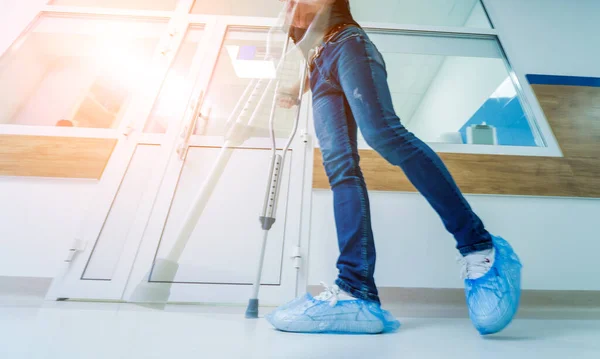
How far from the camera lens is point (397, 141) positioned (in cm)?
79

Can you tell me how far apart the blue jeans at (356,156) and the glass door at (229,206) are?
0.34 m

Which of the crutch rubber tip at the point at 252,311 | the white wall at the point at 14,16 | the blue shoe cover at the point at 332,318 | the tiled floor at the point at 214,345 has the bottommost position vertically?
the tiled floor at the point at 214,345

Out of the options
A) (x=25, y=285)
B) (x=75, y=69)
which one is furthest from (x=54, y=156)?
(x=75, y=69)

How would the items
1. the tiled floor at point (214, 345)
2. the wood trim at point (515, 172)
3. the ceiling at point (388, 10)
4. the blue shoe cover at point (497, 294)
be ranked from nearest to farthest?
the tiled floor at point (214, 345), the blue shoe cover at point (497, 294), the wood trim at point (515, 172), the ceiling at point (388, 10)

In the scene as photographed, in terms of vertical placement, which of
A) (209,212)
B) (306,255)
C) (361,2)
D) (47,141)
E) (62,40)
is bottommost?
(306,255)

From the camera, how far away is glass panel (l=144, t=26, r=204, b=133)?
1.86 metres

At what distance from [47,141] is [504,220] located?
272 cm

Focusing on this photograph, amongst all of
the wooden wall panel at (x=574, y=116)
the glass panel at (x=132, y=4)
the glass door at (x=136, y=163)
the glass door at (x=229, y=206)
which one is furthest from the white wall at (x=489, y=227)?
the glass panel at (x=132, y=4)

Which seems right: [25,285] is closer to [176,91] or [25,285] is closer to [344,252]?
[176,91]

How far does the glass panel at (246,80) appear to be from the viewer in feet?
4.25

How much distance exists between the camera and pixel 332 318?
0.67 meters

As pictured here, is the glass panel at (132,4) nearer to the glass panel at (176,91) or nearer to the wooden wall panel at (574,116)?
the glass panel at (176,91)

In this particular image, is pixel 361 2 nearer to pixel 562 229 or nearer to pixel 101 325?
pixel 562 229

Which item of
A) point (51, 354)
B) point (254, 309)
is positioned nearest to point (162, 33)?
point (254, 309)
